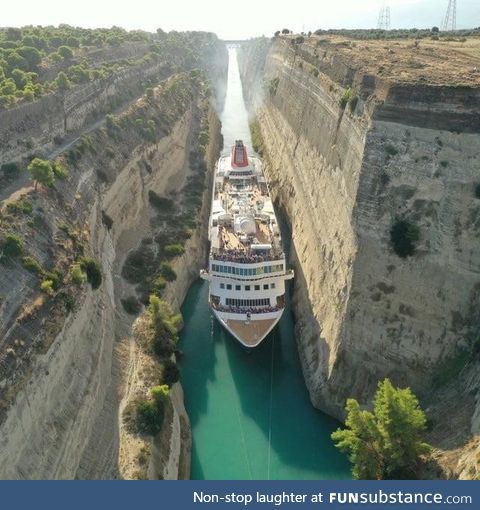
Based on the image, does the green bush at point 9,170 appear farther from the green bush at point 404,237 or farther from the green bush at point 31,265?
the green bush at point 404,237

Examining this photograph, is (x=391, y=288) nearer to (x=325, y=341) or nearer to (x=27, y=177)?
(x=325, y=341)

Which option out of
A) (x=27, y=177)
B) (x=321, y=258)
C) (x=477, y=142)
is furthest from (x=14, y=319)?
(x=477, y=142)

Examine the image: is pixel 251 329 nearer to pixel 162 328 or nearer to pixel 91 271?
pixel 162 328

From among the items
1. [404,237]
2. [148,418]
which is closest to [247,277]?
[404,237]

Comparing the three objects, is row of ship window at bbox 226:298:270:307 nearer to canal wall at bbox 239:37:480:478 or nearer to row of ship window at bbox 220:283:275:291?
row of ship window at bbox 220:283:275:291

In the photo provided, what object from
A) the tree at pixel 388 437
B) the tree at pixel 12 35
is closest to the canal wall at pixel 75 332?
the tree at pixel 388 437

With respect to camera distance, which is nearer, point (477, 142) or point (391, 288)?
point (477, 142)

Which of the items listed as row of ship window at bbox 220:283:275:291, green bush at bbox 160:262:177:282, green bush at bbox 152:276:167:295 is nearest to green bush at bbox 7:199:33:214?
green bush at bbox 152:276:167:295
